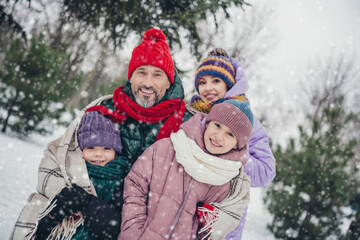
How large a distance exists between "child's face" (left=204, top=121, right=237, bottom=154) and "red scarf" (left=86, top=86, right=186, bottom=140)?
0.39 meters

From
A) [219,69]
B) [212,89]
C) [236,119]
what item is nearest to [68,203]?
[236,119]

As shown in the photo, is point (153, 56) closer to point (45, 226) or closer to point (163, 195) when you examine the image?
point (163, 195)

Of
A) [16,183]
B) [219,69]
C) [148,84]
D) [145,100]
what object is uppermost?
[219,69]

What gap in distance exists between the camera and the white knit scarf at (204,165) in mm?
1471

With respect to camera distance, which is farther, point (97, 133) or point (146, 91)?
point (146, 91)

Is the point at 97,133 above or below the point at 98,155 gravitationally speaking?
above

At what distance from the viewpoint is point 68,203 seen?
141cm

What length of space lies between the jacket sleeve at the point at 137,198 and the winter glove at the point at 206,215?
36 cm

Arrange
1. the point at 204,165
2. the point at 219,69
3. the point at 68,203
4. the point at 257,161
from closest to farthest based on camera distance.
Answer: the point at 68,203 → the point at 204,165 → the point at 257,161 → the point at 219,69

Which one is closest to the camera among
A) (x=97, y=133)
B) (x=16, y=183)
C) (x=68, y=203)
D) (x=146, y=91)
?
(x=68, y=203)

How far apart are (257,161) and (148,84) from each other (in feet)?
3.80

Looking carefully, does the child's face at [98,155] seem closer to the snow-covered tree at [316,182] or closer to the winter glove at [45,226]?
the winter glove at [45,226]

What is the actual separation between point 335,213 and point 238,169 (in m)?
6.43

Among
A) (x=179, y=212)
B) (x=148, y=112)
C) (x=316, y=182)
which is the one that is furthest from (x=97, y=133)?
(x=316, y=182)
